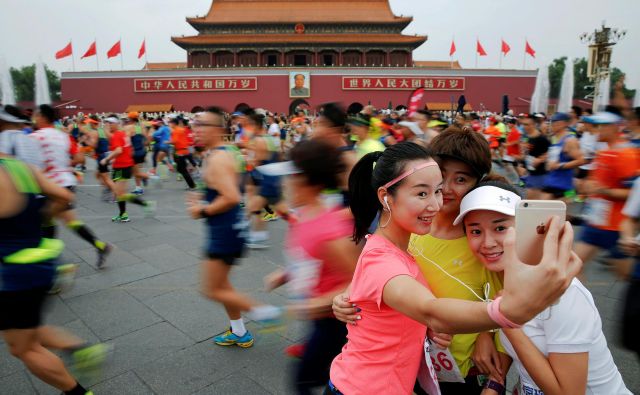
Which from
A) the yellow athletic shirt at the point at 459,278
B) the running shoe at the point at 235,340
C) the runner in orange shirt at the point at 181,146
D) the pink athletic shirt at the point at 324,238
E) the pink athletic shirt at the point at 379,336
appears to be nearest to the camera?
the pink athletic shirt at the point at 379,336

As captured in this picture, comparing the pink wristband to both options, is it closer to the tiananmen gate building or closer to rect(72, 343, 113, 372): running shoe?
rect(72, 343, 113, 372): running shoe

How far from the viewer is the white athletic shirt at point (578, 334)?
1.10 metres

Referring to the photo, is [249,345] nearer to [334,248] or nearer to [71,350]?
[71,350]

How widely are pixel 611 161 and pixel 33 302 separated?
355 cm

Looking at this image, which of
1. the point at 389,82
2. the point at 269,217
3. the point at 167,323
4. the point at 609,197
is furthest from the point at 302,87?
the point at 609,197

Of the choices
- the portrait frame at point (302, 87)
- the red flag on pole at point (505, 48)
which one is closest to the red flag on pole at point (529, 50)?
the red flag on pole at point (505, 48)

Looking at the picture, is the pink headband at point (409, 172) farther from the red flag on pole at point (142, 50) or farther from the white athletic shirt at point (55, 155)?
the red flag on pole at point (142, 50)

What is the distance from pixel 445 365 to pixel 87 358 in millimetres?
1980

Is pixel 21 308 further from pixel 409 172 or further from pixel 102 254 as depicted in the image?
pixel 102 254

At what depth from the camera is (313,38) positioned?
29734 millimetres

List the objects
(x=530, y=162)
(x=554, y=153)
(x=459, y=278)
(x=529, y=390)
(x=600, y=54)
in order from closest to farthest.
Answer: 1. (x=529, y=390)
2. (x=459, y=278)
3. (x=554, y=153)
4. (x=530, y=162)
5. (x=600, y=54)

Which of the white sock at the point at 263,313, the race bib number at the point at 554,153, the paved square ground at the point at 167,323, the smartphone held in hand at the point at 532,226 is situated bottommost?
the paved square ground at the point at 167,323

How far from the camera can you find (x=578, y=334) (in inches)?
43.4

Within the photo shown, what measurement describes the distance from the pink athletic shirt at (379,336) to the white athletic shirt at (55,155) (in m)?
4.35
